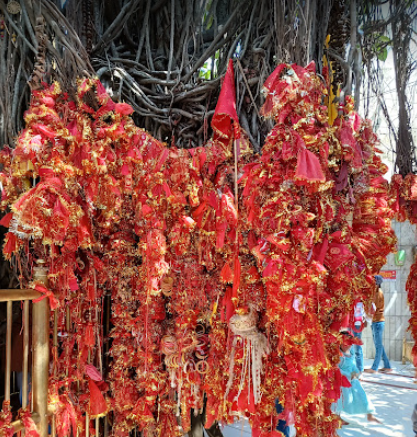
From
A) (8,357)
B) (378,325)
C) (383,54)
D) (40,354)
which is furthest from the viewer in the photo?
(378,325)

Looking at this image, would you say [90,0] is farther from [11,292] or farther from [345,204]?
[345,204]

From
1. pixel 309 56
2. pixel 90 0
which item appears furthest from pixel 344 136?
pixel 90 0

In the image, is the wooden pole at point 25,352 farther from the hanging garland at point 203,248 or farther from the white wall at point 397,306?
the white wall at point 397,306

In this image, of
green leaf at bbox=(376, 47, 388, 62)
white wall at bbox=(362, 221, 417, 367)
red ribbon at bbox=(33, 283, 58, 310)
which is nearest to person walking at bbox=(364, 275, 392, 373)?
white wall at bbox=(362, 221, 417, 367)

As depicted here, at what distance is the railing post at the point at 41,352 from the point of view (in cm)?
171

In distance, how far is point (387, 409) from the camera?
3.64 metres

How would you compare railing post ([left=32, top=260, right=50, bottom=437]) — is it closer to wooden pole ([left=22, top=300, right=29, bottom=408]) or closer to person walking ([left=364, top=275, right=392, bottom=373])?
wooden pole ([left=22, top=300, right=29, bottom=408])

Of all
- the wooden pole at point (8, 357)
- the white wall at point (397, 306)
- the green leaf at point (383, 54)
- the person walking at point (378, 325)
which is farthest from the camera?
the white wall at point (397, 306)

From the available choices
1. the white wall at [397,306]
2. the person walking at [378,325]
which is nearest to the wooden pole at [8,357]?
the person walking at [378,325]

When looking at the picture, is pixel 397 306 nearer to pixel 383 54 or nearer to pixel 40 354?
pixel 383 54

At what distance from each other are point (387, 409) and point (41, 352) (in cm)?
332

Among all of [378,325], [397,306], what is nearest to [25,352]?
[378,325]

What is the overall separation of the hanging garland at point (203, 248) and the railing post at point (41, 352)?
0.22ft

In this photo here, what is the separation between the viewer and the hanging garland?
158 cm
